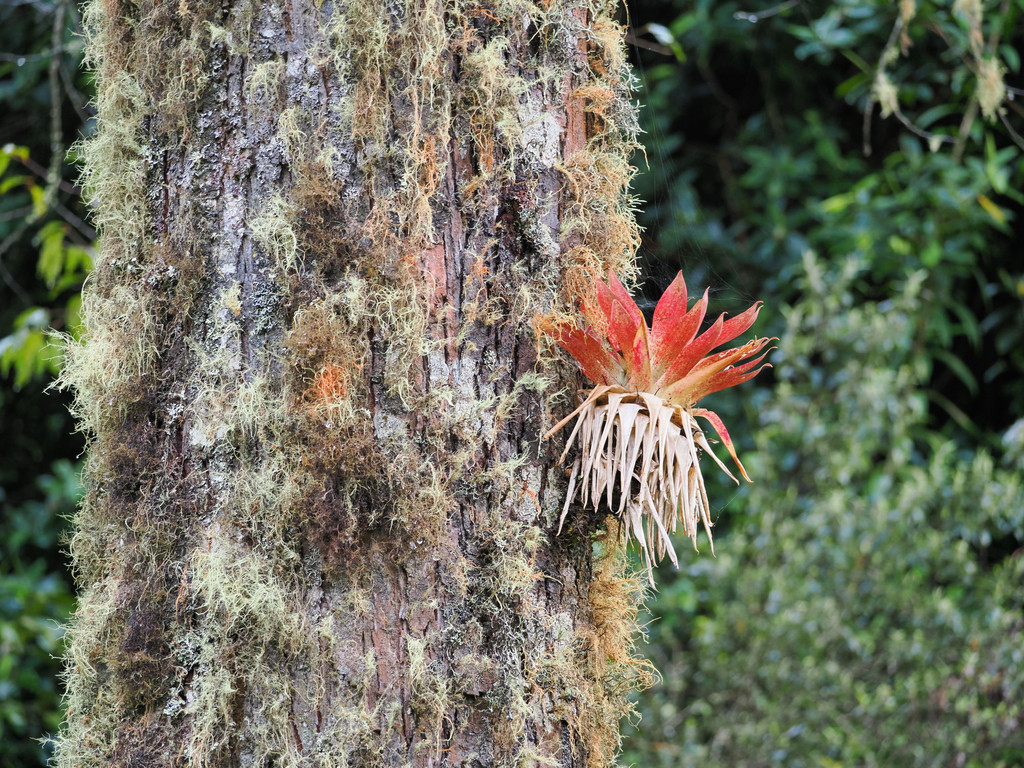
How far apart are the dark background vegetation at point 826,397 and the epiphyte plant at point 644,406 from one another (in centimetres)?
86

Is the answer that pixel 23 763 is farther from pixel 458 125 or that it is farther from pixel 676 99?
pixel 676 99

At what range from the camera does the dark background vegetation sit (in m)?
2.05

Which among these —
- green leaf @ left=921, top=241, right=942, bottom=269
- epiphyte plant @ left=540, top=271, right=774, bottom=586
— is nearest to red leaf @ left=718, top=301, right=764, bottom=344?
epiphyte plant @ left=540, top=271, right=774, bottom=586

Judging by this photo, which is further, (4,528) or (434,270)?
(4,528)

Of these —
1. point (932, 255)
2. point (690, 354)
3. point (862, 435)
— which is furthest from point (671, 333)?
point (932, 255)

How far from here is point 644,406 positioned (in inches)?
31.8

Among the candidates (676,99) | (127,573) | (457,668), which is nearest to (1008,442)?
(676,99)

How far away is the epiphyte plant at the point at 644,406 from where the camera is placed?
79 centimetres

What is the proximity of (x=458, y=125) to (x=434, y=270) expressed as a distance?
0.14 meters

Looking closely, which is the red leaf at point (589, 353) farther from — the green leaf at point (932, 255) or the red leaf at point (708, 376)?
the green leaf at point (932, 255)

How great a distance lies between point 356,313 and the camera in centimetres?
77

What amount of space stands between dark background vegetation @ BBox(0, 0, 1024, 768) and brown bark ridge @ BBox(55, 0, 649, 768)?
911 mm

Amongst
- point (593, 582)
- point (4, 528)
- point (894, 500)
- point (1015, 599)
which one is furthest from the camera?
point (4, 528)

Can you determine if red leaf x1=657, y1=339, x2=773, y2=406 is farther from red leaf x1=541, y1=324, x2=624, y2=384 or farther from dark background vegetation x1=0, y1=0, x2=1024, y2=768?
dark background vegetation x1=0, y1=0, x2=1024, y2=768
